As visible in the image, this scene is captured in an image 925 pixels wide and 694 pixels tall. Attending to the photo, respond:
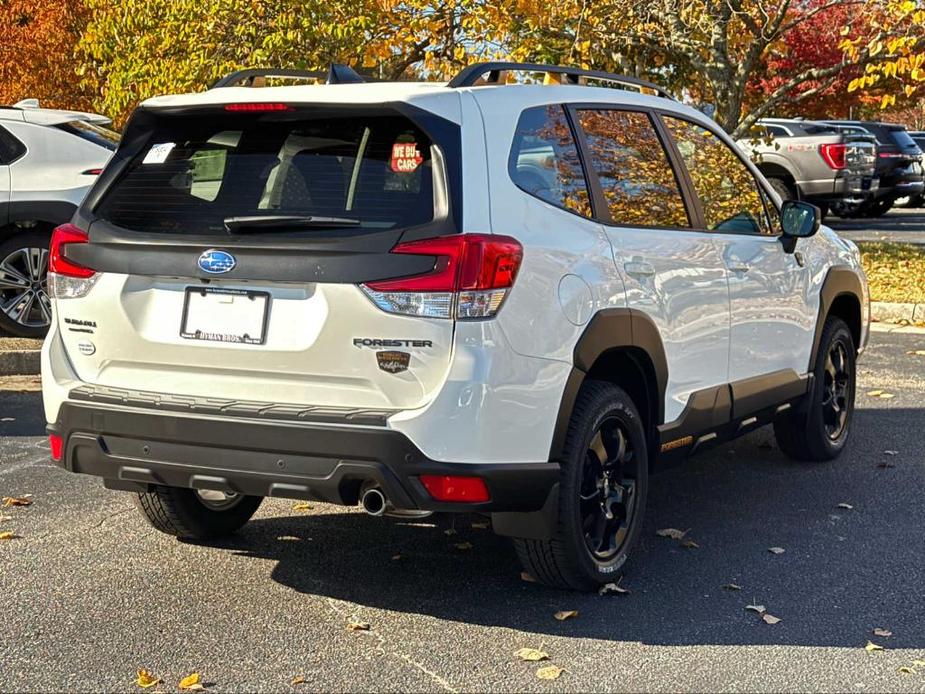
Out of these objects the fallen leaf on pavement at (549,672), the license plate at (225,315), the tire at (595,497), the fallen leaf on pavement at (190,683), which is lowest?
the fallen leaf on pavement at (549,672)

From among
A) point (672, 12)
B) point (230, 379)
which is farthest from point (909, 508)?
point (672, 12)

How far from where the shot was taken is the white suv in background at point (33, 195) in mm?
10664

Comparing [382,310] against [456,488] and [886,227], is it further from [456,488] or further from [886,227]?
[886,227]

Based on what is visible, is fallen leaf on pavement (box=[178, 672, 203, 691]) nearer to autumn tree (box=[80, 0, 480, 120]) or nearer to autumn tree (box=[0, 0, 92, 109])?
autumn tree (box=[80, 0, 480, 120])

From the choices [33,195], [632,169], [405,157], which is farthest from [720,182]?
[33,195]

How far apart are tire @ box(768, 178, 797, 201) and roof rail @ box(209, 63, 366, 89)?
17.3 metres

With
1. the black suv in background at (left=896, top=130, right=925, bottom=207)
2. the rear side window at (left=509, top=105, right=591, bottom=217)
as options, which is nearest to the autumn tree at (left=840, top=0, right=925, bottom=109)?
the rear side window at (left=509, top=105, right=591, bottom=217)

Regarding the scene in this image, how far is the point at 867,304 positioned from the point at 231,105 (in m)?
4.17

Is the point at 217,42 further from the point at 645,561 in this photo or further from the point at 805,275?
the point at 645,561

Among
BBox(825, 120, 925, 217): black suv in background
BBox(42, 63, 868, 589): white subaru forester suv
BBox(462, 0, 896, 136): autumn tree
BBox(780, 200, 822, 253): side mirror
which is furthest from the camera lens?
BBox(825, 120, 925, 217): black suv in background

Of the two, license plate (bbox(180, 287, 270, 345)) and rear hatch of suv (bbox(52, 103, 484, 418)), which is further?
license plate (bbox(180, 287, 270, 345))

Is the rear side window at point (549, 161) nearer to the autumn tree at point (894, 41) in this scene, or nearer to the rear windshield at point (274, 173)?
the rear windshield at point (274, 173)

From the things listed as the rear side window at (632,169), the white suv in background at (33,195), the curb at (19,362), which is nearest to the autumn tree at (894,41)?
the white suv in background at (33,195)

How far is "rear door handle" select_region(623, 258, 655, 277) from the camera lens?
5254 millimetres
